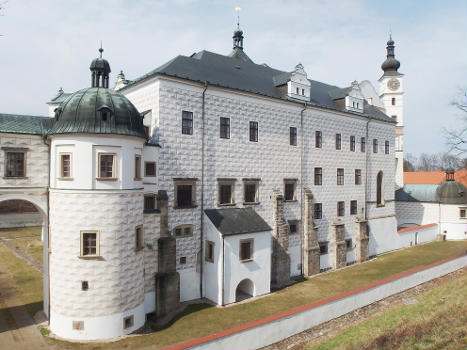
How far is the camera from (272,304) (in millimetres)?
18922

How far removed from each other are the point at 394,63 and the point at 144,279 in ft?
135

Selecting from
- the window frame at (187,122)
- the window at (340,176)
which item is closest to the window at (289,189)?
the window at (340,176)

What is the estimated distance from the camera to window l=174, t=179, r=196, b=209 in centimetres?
1880

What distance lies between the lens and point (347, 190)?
94.8 feet

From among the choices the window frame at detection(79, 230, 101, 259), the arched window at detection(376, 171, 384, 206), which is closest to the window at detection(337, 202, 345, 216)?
the arched window at detection(376, 171, 384, 206)

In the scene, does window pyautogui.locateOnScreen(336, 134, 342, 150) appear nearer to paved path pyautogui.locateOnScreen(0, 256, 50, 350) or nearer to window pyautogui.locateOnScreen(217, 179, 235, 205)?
window pyautogui.locateOnScreen(217, 179, 235, 205)

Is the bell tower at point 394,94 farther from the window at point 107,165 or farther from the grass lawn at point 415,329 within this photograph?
the window at point 107,165

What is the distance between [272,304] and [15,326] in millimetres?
12660

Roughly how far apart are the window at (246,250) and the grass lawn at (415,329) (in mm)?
6059

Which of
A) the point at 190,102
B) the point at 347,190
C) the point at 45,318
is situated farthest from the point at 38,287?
the point at 347,190

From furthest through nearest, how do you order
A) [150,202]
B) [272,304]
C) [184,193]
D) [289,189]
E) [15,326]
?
[289,189], [184,193], [272,304], [150,202], [15,326]

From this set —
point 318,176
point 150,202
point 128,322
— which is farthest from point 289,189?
point 128,322

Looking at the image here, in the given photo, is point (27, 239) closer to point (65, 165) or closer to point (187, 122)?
point (65, 165)

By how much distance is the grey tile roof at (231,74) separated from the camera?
20000 mm
